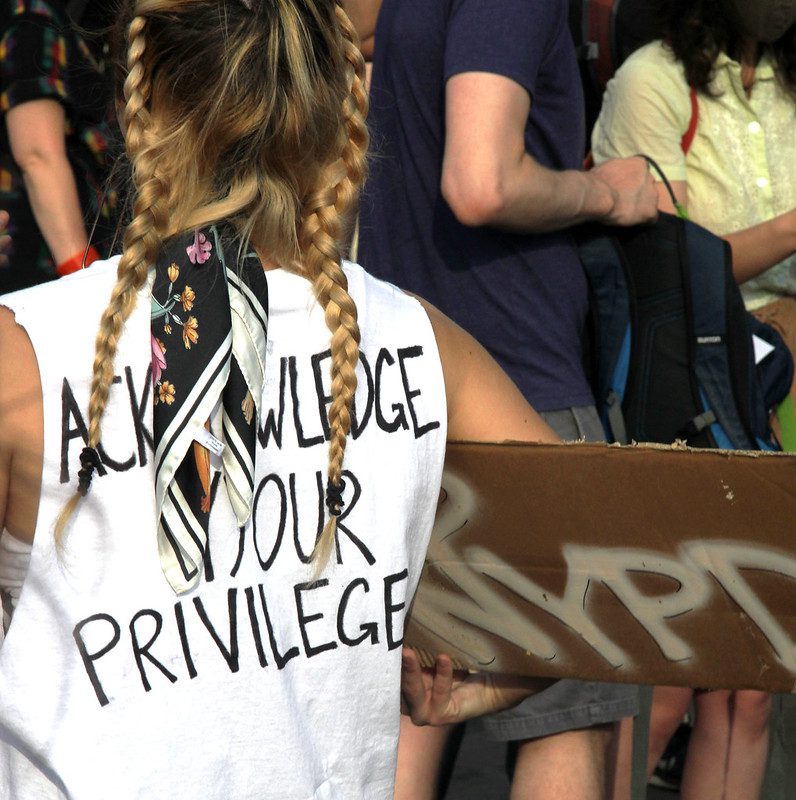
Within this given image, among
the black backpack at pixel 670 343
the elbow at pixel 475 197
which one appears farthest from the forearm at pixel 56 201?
the black backpack at pixel 670 343

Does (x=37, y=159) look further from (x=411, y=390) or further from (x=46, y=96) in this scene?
(x=411, y=390)

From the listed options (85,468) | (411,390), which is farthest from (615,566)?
(85,468)

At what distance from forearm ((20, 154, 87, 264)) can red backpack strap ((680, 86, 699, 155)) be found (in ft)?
4.50

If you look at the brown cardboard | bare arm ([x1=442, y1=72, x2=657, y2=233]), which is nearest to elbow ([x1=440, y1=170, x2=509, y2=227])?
bare arm ([x1=442, y1=72, x2=657, y2=233])

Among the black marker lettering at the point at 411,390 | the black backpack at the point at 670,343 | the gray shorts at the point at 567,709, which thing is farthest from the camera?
the black backpack at the point at 670,343

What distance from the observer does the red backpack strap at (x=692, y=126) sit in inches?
112

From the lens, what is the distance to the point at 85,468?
4.09ft

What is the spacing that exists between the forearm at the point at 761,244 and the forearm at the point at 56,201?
1.45m

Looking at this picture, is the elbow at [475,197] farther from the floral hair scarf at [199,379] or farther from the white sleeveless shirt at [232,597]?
the floral hair scarf at [199,379]

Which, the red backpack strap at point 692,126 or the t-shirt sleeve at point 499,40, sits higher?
the t-shirt sleeve at point 499,40

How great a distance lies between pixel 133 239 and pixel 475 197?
3.22 feet

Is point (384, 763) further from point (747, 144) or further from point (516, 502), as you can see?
point (747, 144)

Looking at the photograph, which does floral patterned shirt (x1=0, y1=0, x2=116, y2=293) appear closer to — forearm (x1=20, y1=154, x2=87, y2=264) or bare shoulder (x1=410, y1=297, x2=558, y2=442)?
forearm (x1=20, y1=154, x2=87, y2=264)

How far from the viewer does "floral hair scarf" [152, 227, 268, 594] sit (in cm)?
127
